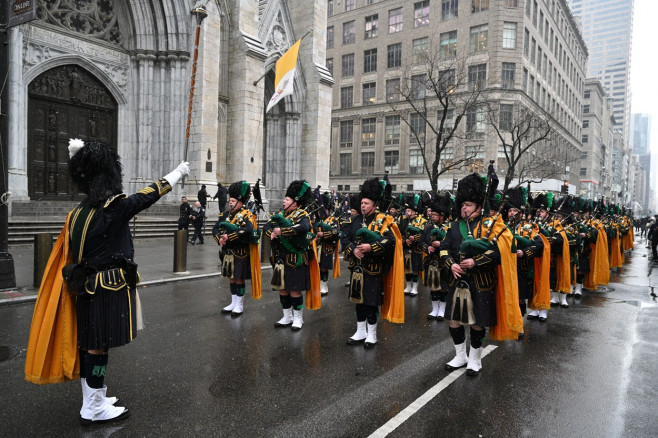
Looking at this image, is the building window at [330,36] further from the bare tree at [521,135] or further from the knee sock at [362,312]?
the knee sock at [362,312]

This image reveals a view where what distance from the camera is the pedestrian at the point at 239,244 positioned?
712 centimetres

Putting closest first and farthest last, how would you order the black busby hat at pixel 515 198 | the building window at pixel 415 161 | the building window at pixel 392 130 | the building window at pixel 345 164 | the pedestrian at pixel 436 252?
the black busby hat at pixel 515 198 < the pedestrian at pixel 436 252 < the building window at pixel 415 161 < the building window at pixel 392 130 < the building window at pixel 345 164

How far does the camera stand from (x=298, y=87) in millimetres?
28109

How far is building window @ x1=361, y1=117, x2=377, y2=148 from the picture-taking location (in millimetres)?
55397

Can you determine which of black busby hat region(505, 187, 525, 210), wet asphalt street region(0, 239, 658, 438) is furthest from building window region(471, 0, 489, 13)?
black busby hat region(505, 187, 525, 210)

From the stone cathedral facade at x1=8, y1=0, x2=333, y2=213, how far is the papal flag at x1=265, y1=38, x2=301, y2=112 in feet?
12.1

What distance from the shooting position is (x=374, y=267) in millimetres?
6000

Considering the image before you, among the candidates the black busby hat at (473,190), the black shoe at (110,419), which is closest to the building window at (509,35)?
the black busby hat at (473,190)

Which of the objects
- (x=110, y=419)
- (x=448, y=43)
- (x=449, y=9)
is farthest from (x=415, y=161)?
(x=110, y=419)

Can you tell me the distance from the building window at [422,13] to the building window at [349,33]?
870 cm

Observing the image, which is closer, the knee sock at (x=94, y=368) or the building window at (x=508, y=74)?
the knee sock at (x=94, y=368)

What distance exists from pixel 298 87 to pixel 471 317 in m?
25.3

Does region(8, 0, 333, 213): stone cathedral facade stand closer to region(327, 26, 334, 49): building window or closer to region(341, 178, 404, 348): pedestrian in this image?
region(341, 178, 404, 348): pedestrian

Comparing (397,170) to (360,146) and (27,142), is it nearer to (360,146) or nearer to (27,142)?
(360,146)
